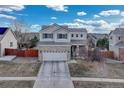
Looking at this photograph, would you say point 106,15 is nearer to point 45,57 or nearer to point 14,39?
point 45,57

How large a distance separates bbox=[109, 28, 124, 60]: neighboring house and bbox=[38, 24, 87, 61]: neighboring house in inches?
86.0

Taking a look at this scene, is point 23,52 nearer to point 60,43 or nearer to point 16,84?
point 60,43

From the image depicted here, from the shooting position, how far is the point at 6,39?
68.1ft

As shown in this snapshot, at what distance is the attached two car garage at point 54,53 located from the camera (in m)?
17.4

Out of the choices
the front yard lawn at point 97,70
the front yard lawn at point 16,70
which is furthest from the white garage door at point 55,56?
the front yard lawn at point 97,70

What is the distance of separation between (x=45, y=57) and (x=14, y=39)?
605cm

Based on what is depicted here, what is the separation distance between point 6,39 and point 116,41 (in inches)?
370

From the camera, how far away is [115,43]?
63.1ft

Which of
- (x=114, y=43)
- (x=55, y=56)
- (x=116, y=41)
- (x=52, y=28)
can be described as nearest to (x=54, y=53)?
(x=55, y=56)

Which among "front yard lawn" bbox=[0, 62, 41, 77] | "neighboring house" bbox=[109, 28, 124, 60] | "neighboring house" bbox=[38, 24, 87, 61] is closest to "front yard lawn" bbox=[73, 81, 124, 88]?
"front yard lawn" bbox=[0, 62, 41, 77]

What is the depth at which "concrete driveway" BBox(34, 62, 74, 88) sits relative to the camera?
34.3 feet

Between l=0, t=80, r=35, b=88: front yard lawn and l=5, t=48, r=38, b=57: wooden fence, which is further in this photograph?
l=5, t=48, r=38, b=57: wooden fence

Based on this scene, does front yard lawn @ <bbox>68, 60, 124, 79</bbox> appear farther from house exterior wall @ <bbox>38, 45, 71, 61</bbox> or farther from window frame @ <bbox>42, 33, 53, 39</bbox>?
window frame @ <bbox>42, 33, 53, 39</bbox>
